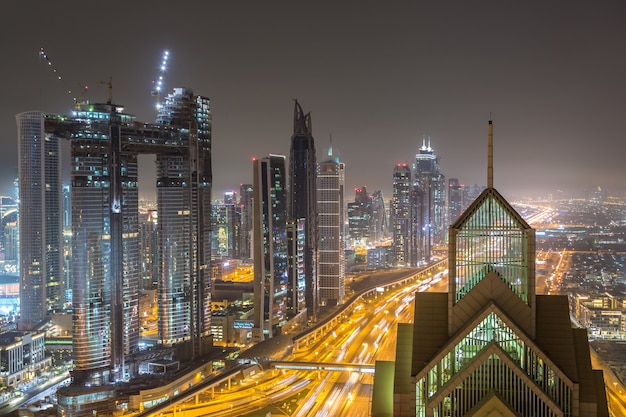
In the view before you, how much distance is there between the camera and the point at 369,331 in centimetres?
4744

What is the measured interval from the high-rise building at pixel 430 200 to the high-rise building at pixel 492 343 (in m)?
68.8

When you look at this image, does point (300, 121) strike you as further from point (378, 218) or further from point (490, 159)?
point (378, 218)

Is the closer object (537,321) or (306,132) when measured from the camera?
(537,321)

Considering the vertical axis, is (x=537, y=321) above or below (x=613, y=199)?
below

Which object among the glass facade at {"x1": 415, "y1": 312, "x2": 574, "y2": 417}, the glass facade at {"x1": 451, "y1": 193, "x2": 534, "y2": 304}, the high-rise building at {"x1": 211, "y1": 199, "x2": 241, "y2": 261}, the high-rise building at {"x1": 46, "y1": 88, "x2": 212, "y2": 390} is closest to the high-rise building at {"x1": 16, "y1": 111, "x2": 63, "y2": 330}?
the high-rise building at {"x1": 46, "y1": 88, "x2": 212, "y2": 390}

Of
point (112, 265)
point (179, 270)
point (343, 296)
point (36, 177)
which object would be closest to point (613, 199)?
point (343, 296)

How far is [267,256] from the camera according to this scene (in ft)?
148

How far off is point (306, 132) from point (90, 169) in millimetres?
24181

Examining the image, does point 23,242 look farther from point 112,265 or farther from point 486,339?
point 486,339

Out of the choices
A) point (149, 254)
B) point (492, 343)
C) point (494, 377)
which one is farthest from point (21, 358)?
point (492, 343)

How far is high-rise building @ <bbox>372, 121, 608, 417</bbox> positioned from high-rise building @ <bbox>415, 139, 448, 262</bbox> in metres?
68.8

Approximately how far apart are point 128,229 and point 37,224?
69.6 feet

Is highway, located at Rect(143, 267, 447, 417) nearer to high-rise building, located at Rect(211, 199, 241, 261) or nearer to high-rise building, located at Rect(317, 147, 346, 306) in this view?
Result: high-rise building, located at Rect(317, 147, 346, 306)

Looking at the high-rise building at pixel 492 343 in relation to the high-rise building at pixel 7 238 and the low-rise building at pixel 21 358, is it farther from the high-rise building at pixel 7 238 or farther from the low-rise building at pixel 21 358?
the high-rise building at pixel 7 238
